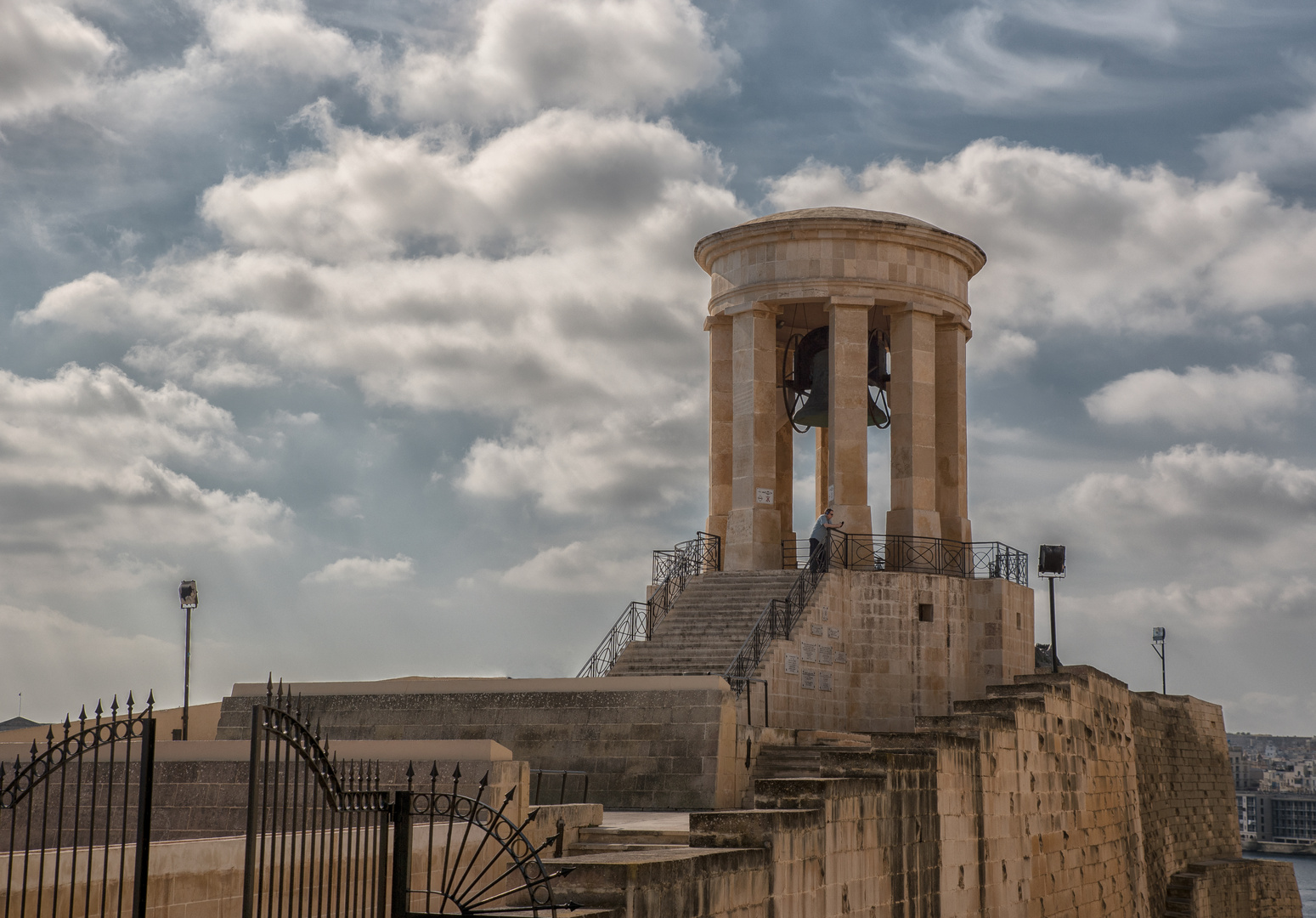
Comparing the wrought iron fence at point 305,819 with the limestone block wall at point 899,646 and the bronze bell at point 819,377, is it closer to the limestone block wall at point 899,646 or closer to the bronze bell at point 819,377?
the limestone block wall at point 899,646

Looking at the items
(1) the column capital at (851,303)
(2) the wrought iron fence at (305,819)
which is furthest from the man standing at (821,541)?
(2) the wrought iron fence at (305,819)

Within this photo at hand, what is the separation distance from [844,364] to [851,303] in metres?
1.08

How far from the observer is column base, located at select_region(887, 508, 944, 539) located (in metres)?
26.1

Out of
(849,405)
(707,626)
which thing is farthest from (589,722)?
(849,405)

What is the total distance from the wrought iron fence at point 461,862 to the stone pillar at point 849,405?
Answer: 1446cm

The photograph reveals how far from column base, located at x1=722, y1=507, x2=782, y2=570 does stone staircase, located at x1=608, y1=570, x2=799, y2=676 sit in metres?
0.91

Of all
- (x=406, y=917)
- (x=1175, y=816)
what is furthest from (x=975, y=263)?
(x=406, y=917)

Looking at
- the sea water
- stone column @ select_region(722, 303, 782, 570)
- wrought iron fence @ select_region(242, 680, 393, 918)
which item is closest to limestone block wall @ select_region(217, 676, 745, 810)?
wrought iron fence @ select_region(242, 680, 393, 918)

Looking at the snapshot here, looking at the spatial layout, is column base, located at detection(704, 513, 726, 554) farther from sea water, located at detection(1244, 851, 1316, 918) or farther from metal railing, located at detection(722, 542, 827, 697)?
sea water, located at detection(1244, 851, 1316, 918)

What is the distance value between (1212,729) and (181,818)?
28256 mm

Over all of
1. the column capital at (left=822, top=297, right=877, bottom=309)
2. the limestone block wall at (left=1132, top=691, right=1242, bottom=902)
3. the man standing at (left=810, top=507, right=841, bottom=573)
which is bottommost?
the limestone block wall at (left=1132, top=691, right=1242, bottom=902)

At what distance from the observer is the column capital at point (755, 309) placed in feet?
86.9

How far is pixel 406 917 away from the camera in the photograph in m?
7.95

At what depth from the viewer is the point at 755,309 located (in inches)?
1044
